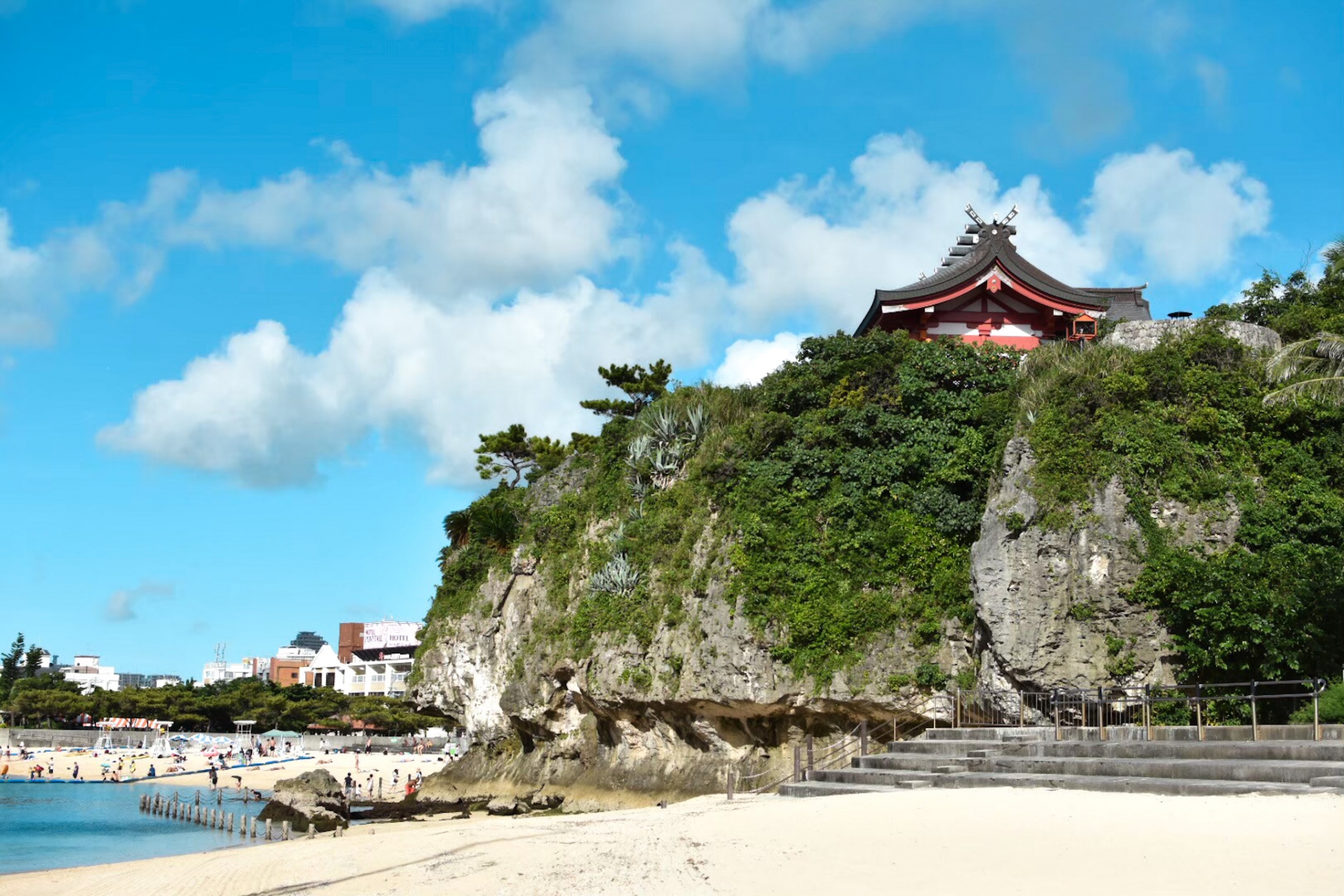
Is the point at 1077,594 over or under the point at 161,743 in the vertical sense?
over

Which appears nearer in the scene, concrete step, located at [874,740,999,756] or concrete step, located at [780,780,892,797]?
concrete step, located at [780,780,892,797]

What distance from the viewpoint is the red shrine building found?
33281mm

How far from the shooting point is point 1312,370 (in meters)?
22.9

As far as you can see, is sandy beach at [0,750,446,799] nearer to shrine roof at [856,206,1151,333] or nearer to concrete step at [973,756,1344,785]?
shrine roof at [856,206,1151,333]

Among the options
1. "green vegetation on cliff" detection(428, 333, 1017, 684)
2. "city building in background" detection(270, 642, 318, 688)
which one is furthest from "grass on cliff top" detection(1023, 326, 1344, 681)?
"city building in background" detection(270, 642, 318, 688)

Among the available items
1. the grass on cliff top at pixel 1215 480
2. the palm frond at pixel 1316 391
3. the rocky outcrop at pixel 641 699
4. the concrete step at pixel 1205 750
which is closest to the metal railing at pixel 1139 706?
the grass on cliff top at pixel 1215 480

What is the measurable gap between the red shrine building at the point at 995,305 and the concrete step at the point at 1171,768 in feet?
56.0

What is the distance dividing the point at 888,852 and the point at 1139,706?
32.3ft

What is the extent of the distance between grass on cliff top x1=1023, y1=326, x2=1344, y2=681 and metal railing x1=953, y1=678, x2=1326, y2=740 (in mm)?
478

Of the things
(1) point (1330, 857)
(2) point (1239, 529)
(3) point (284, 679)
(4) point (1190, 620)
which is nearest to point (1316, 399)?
(2) point (1239, 529)

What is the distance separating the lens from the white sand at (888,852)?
10789 mm

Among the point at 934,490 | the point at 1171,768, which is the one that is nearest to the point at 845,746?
the point at 934,490

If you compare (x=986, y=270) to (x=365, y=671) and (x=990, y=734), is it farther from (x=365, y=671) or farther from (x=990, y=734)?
(x=365, y=671)

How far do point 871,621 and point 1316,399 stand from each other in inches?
393
